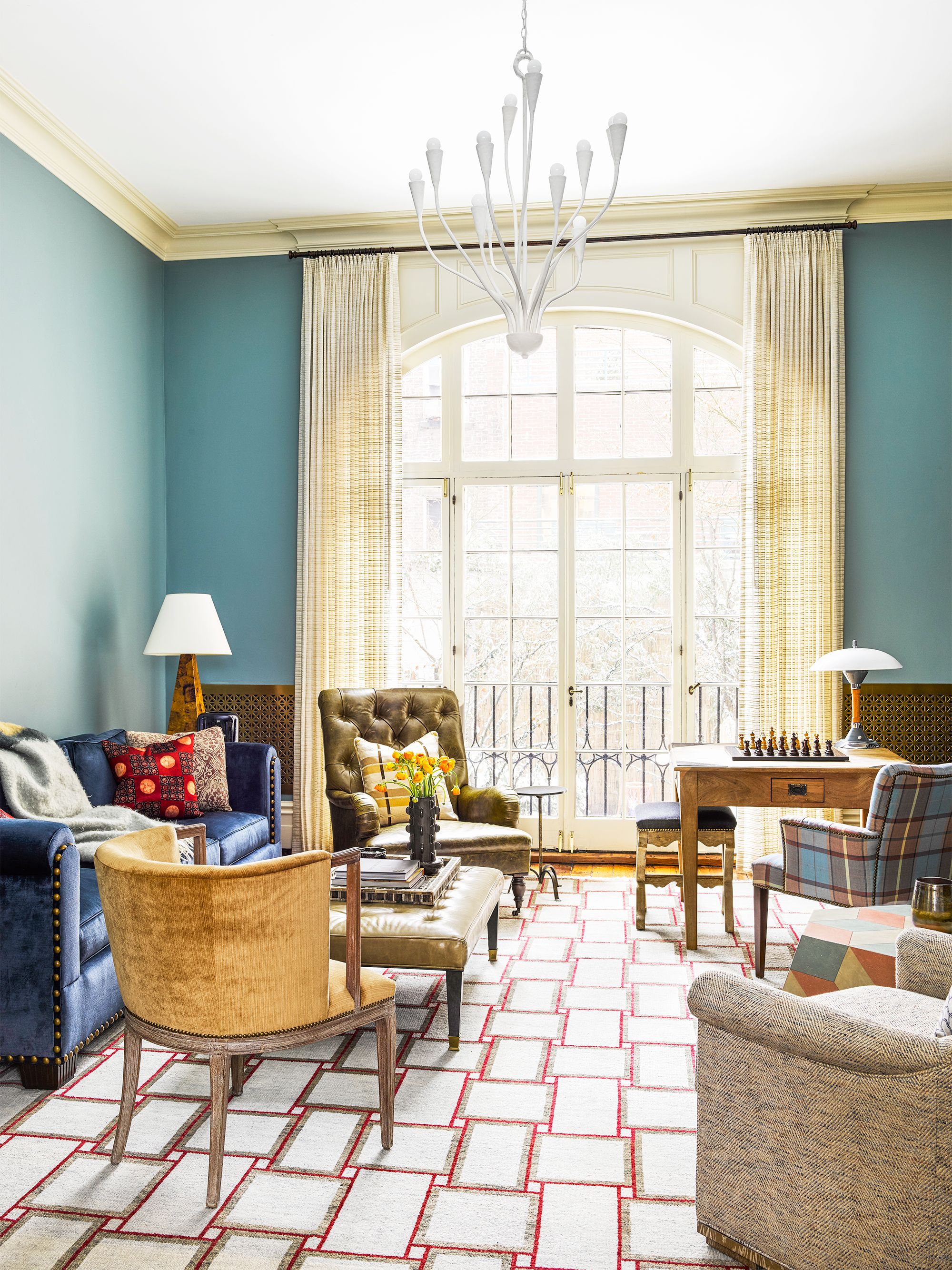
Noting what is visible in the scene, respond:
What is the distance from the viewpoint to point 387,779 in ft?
15.0

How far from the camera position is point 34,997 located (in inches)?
111

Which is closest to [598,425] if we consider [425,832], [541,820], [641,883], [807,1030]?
[541,820]

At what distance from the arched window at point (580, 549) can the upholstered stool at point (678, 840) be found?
113 centimetres

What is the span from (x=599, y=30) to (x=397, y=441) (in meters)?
2.38

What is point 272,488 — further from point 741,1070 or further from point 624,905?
point 741,1070

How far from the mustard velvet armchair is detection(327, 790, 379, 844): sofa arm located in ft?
6.14

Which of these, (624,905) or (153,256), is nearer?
(624,905)

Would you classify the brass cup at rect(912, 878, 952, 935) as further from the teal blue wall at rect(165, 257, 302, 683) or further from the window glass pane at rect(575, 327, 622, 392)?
the teal blue wall at rect(165, 257, 302, 683)

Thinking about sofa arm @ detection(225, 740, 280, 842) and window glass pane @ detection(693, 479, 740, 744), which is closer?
sofa arm @ detection(225, 740, 280, 842)

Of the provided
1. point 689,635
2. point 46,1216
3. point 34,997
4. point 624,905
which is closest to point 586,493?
point 689,635

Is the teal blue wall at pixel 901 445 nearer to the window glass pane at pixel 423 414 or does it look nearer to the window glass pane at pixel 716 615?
the window glass pane at pixel 716 615

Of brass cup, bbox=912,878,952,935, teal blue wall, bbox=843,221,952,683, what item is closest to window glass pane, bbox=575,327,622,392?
teal blue wall, bbox=843,221,952,683

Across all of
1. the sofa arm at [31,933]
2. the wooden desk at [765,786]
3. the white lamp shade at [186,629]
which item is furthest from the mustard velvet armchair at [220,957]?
the white lamp shade at [186,629]

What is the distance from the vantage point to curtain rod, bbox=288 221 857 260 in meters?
5.20
